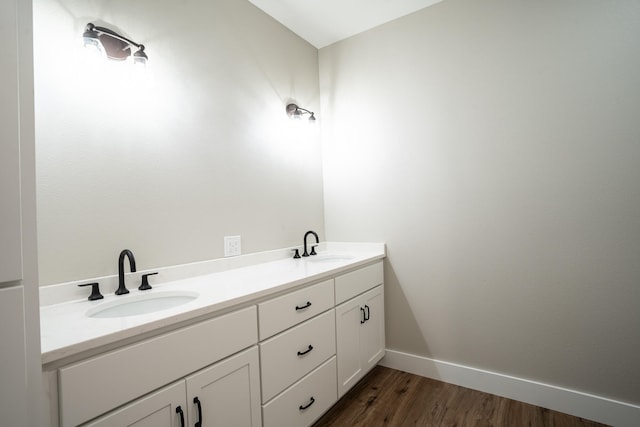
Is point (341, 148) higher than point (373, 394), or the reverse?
point (341, 148)

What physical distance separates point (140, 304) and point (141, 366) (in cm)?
47

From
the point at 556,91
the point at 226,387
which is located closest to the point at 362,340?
the point at 226,387

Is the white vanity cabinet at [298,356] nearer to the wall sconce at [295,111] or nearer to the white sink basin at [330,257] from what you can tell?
the white sink basin at [330,257]

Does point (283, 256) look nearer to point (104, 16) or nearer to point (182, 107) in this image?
point (182, 107)

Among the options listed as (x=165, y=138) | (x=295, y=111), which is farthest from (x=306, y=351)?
(x=295, y=111)

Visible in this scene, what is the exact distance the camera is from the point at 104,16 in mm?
1304

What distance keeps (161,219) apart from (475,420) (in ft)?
6.52

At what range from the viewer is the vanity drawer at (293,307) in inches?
50.3

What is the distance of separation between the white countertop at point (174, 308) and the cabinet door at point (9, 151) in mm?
249

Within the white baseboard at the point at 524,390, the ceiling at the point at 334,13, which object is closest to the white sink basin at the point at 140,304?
the white baseboard at the point at 524,390

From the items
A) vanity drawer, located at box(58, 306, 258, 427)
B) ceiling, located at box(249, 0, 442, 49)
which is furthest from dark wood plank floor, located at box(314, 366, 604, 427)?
ceiling, located at box(249, 0, 442, 49)

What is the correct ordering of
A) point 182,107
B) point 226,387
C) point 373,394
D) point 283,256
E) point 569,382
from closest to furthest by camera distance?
point 226,387 → point 182,107 → point 569,382 → point 373,394 → point 283,256

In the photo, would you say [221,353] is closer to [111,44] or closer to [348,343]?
[348,343]

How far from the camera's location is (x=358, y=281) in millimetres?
1952
